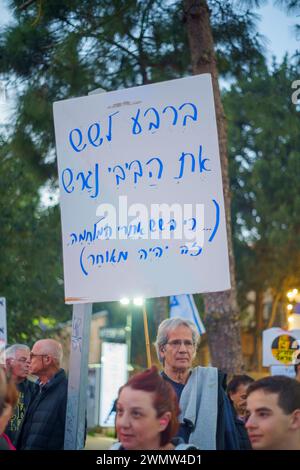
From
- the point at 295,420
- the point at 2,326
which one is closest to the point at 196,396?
the point at 295,420

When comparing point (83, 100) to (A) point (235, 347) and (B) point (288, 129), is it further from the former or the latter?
(B) point (288, 129)

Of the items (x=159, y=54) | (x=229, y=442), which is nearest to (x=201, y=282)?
(x=229, y=442)

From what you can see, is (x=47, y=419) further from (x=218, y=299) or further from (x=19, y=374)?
(x=218, y=299)

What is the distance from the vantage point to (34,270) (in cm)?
1594

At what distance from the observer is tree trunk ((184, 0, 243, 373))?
852 cm

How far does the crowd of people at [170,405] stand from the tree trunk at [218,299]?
10.8 feet

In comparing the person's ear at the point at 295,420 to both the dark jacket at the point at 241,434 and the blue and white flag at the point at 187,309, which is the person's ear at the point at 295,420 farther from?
the blue and white flag at the point at 187,309

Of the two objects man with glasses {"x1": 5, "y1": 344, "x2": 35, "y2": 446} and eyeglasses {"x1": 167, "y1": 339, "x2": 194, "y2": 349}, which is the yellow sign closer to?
man with glasses {"x1": 5, "y1": 344, "x2": 35, "y2": 446}

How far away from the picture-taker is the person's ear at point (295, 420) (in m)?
2.89

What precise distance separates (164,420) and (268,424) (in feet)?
1.21

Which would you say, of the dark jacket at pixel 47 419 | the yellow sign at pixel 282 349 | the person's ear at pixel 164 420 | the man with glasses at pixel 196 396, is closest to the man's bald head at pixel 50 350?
the dark jacket at pixel 47 419

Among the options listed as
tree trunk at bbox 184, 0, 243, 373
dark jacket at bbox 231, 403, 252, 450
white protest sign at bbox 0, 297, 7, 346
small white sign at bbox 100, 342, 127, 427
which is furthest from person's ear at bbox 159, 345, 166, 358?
small white sign at bbox 100, 342, 127, 427

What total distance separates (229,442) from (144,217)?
116 cm

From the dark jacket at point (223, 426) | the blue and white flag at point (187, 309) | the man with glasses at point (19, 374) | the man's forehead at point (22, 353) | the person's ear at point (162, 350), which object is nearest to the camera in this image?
the dark jacket at point (223, 426)
